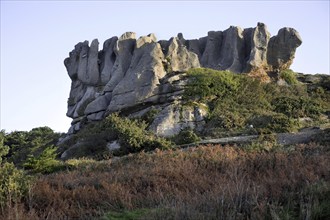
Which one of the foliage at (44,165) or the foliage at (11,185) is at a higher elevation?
the foliage at (11,185)

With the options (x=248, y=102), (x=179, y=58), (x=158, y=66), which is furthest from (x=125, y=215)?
(x=179, y=58)

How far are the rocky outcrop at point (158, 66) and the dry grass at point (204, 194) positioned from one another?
1435 centimetres

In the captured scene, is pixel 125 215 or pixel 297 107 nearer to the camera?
pixel 125 215

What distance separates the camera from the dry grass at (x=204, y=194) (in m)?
6.55

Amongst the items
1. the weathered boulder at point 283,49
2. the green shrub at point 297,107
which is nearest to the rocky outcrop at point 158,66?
the weathered boulder at point 283,49

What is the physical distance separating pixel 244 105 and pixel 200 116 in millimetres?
3802

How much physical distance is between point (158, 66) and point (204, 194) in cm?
2411

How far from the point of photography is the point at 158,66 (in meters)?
31.1

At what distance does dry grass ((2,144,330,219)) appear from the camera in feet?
21.5

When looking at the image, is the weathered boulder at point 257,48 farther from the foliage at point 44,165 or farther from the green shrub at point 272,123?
the foliage at point 44,165

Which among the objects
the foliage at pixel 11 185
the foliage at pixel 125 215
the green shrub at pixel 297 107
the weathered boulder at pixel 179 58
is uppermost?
the weathered boulder at pixel 179 58

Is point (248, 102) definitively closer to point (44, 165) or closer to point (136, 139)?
point (136, 139)

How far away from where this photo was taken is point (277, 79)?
34.4 meters

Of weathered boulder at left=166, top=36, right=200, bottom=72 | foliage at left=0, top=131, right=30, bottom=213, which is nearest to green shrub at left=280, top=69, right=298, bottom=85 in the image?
weathered boulder at left=166, top=36, right=200, bottom=72
